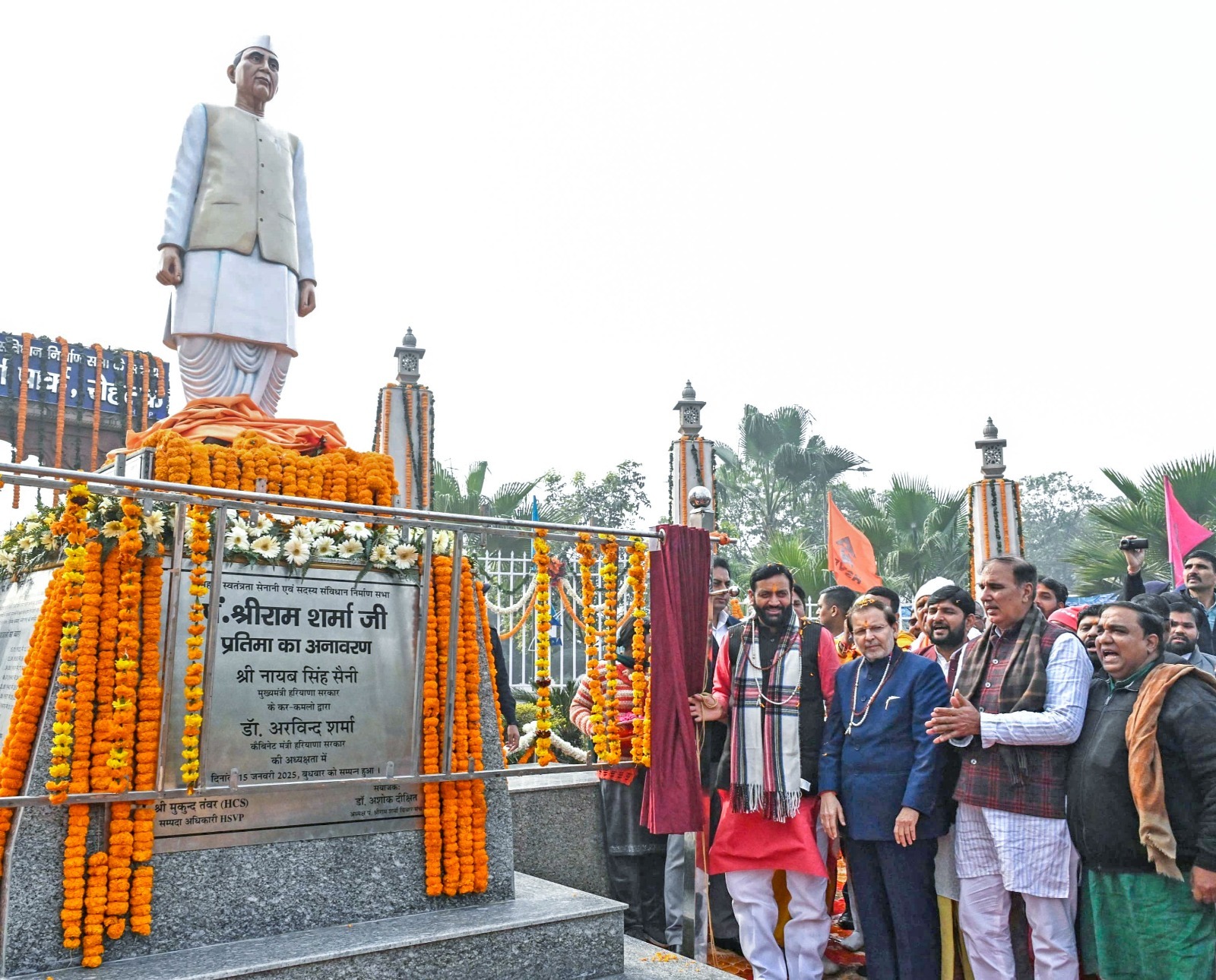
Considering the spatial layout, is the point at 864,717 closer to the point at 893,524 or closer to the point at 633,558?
the point at 633,558

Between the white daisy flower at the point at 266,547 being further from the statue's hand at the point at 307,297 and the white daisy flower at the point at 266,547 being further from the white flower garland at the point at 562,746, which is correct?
the white flower garland at the point at 562,746

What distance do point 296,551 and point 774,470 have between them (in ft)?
89.4

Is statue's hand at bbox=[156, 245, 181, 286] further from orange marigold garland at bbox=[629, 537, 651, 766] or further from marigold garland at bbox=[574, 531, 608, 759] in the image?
orange marigold garland at bbox=[629, 537, 651, 766]

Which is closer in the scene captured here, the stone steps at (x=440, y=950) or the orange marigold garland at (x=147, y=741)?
the stone steps at (x=440, y=950)

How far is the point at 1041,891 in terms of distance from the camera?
11.8 feet

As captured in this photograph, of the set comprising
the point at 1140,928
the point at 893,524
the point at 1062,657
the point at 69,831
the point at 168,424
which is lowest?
the point at 1140,928

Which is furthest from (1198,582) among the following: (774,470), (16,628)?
(774,470)

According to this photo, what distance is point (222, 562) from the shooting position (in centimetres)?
359

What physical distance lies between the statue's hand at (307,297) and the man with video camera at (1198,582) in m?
4.83

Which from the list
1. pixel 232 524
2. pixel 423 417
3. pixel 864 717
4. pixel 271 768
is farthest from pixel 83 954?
pixel 423 417

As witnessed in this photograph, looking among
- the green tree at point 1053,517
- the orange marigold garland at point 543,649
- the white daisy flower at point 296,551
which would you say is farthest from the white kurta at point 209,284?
the green tree at point 1053,517

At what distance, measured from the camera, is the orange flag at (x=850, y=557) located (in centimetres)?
1078

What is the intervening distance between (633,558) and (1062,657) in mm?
1841

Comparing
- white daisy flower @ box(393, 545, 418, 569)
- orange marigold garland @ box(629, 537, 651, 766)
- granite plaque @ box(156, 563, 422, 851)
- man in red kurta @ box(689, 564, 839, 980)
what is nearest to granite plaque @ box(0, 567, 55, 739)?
granite plaque @ box(156, 563, 422, 851)
